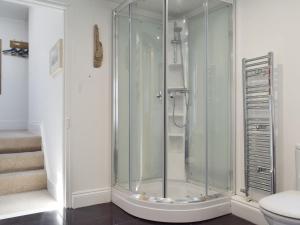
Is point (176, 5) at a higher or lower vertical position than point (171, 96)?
higher

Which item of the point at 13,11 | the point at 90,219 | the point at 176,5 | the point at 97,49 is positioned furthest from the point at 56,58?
the point at 13,11

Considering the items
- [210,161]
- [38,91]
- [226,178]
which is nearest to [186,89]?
[210,161]

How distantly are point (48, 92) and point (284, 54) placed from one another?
2846 mm

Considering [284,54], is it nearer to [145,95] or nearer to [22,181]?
[145,95]

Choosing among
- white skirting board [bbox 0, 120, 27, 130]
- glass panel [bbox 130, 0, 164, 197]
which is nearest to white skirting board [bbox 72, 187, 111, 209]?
glass panel [bbox 130, 0, 164, 197]

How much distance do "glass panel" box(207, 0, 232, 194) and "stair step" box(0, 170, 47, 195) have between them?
2.15 m

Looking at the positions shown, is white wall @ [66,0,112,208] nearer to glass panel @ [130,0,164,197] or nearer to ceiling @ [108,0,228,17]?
glass panel @ [130,0,164,197]

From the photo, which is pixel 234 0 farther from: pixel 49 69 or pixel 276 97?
pixel 49 69

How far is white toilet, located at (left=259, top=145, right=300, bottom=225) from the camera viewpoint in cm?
154

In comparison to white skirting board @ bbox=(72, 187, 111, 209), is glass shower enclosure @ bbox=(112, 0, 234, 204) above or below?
above

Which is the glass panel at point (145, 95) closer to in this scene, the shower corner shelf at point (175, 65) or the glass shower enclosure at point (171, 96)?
the glass shower enclosure at point (171, 96)

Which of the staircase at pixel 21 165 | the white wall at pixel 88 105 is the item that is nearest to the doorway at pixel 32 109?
the staircase at pixel 21 165

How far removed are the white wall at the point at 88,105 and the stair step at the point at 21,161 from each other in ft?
3.53

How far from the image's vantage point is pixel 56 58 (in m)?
3.03
